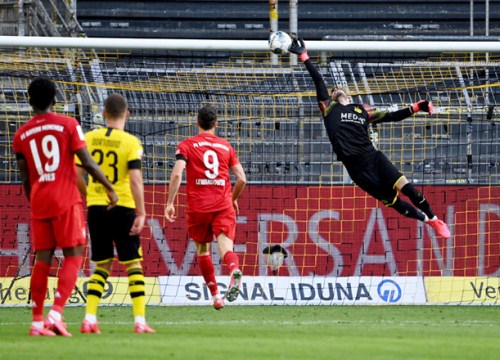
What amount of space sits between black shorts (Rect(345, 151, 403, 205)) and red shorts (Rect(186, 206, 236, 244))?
217 centimetres

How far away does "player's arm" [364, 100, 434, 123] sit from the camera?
13.2 m

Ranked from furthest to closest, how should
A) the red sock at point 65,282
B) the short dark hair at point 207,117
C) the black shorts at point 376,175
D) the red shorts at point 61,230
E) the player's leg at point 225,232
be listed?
the black shorts at point 376,175 < the player's leg at point 225,232 < the short dark hair at point 207,117 < the red sock at point 65,282 < the red shorts at point 61,230

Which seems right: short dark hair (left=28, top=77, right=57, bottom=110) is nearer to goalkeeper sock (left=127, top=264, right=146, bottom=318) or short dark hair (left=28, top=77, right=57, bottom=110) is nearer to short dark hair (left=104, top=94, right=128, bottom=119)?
short dark hair (left=104, top=94, right=128, bottom=119)

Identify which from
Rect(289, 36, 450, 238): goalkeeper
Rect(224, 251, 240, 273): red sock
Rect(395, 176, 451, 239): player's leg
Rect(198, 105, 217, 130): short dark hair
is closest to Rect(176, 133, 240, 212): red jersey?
Rect(198, 105, 217, 130): short dark hair

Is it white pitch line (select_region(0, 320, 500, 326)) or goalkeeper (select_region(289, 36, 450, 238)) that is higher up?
goalkeeper (select_region(289, 36, 450, 238))

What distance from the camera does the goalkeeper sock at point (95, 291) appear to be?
9273 mm

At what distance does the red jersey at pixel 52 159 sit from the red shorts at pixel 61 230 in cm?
6

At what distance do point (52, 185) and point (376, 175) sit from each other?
5771 millimetres

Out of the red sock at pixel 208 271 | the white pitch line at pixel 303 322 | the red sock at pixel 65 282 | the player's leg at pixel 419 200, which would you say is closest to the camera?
the red sock at pixel 65 282

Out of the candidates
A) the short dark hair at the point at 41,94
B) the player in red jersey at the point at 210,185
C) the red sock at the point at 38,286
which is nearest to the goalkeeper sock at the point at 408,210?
the player in red jersey at the point at 210,185

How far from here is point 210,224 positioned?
12055 millimetres

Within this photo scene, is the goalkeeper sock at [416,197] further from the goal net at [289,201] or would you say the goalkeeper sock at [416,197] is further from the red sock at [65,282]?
the red sock at [65,282]

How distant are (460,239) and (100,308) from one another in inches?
210

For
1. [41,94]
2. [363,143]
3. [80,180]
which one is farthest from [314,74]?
[41,94]
